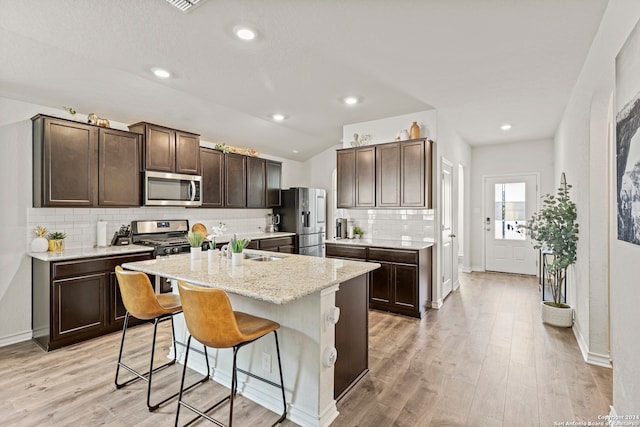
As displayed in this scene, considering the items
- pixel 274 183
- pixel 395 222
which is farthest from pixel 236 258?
pixel 274 183

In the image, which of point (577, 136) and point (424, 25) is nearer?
point (424, 25)

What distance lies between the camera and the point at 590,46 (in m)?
2.63

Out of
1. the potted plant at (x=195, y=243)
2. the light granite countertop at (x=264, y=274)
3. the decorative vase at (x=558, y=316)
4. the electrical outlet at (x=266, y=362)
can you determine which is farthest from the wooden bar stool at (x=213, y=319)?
the decorative vase at (x=558, y=316)

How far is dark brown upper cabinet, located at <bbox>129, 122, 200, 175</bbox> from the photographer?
13.2 ft

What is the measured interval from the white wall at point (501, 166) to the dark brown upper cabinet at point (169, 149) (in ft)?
18.5

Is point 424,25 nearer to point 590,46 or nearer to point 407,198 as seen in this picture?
point 590,46

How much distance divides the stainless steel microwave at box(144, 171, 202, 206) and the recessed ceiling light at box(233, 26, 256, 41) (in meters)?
2.32

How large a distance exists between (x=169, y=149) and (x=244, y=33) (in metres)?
2.34

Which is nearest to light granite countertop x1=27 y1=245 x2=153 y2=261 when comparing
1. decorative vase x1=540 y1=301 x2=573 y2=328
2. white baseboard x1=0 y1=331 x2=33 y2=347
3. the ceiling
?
white baseboard x1=0 y1=331 x2=33 y2=347

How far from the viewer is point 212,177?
5.01m

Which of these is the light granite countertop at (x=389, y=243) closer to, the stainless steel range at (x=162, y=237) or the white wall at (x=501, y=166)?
the stainless steel range at (x=162, y=237)

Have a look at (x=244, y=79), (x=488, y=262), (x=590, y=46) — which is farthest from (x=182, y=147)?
(x=488, y=262)

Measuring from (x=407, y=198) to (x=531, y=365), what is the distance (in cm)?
233

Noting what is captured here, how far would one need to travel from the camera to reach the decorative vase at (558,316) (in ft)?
11.8
